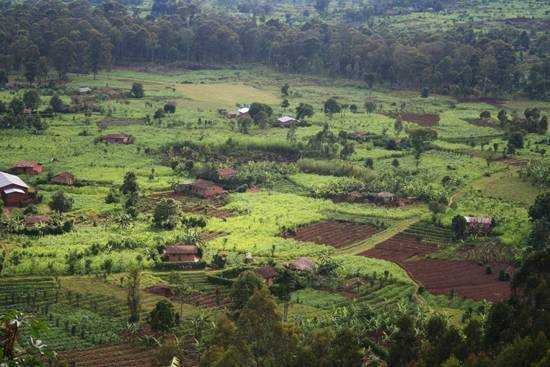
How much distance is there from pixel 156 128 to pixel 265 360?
4736 centimetres

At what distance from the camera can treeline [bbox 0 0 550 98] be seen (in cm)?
9244

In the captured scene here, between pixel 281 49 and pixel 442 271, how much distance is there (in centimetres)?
7115

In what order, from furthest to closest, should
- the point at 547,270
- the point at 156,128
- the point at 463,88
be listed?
the point at 463,88 < the point at 156,128 < the point at 547,270

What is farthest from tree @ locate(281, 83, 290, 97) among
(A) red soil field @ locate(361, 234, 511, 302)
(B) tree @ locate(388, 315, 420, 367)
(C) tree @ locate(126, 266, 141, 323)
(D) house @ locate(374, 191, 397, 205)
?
(B) tree @ locate(388, 315, 420, 367)

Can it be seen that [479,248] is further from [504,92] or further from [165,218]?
[504,92]

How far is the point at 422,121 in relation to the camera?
7731 centimetres

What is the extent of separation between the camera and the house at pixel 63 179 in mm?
52344

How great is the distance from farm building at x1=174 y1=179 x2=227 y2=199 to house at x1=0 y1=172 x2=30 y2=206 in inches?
409

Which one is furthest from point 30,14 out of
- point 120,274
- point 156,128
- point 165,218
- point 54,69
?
point 120,274

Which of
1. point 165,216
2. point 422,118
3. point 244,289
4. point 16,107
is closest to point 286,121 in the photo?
point 422,118

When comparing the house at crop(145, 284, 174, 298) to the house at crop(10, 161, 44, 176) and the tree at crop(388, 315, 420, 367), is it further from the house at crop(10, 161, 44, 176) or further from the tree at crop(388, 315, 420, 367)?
the house at crop(10, 161, 44, 176)

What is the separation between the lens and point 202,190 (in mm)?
52375

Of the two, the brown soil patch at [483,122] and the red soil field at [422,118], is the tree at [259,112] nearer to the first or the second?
the red soil field at [422,118]

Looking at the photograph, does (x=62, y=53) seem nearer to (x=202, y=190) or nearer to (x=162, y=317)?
(x=202, y=190)
